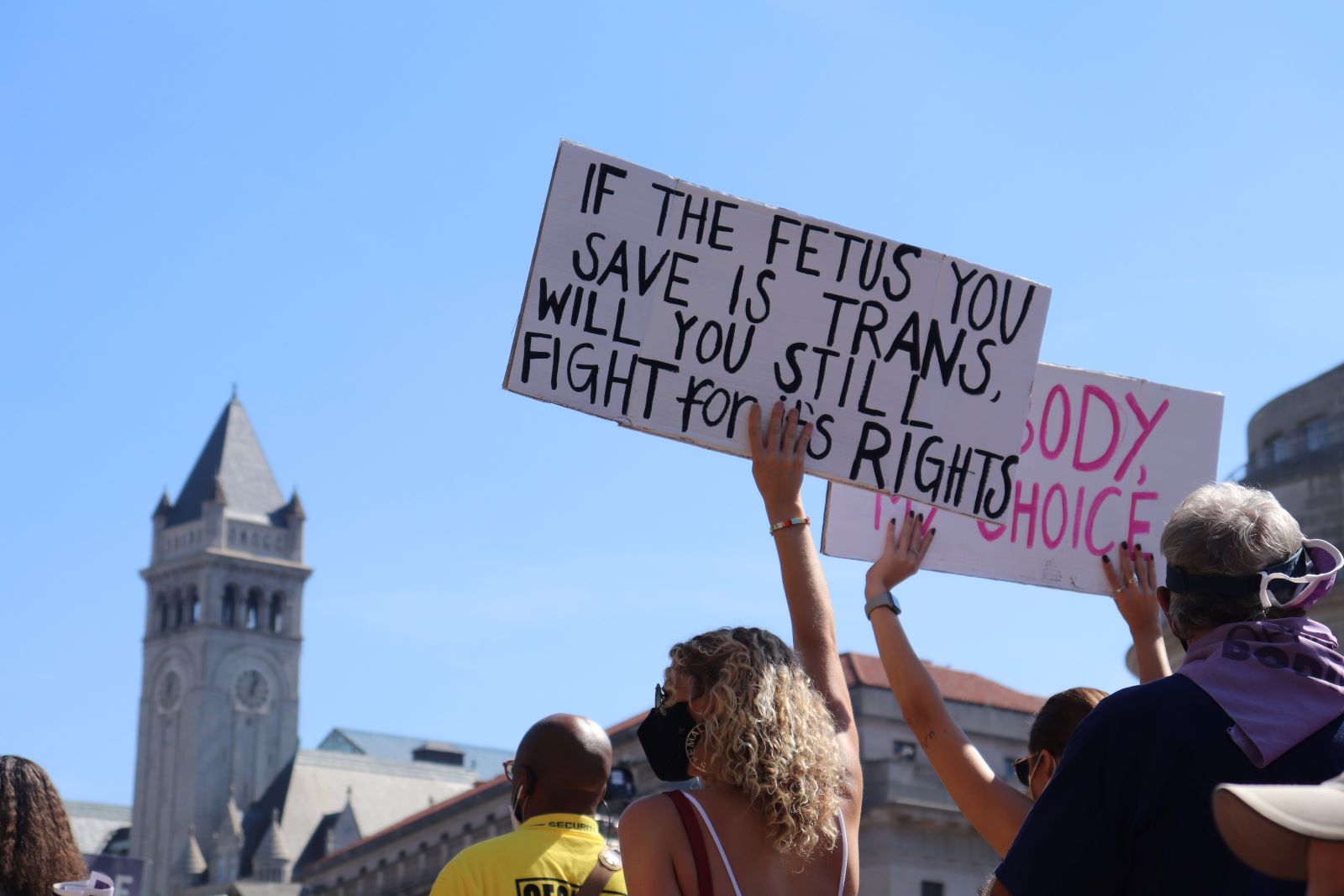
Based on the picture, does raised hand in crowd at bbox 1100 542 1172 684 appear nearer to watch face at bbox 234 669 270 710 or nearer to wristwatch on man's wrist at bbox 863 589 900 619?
wristwatch on man's wrist at bbox 863 589 900 619

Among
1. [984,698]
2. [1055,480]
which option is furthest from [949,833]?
[1055,480]

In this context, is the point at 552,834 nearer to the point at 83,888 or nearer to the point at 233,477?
the point at 83,888

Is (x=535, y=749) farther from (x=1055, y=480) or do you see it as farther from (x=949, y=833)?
(x=949, y=833)

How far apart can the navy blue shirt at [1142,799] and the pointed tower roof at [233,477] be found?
133m

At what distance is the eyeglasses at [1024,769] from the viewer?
4.13m

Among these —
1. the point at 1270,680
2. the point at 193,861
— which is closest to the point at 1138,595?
the point at 1270,680

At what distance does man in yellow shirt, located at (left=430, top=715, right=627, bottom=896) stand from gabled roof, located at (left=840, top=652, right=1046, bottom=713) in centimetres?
4308

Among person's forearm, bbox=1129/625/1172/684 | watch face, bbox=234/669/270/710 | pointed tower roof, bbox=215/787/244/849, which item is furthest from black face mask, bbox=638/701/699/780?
watch face, bbox=234/669/270/710

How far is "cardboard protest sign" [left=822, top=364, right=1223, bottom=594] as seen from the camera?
5.28 meters

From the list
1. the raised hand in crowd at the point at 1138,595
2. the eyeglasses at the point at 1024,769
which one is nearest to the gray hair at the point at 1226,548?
the eyeglasses at the point at 1024,769

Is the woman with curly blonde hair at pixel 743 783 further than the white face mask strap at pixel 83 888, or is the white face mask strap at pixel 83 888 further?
the white face mask strap at pixel 83 888

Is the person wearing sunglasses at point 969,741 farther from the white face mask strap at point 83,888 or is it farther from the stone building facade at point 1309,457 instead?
the stone building facade at point 1309,457

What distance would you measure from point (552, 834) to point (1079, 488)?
6.37 feet

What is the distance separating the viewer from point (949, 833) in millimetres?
45438
